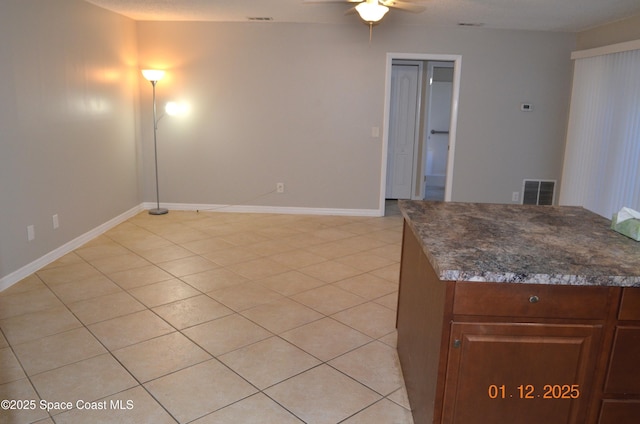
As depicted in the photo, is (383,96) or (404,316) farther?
(383,96)

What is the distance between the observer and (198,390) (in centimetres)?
230

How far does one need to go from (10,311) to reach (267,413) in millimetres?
2082

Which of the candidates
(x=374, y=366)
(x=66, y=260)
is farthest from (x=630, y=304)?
(x=66, y=260)

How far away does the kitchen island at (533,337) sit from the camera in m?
1.58

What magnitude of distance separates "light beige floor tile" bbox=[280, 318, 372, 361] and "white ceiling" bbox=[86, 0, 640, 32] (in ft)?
10.1

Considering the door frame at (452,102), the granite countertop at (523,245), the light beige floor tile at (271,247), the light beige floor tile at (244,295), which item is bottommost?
the light beige floor tile at (244,295)

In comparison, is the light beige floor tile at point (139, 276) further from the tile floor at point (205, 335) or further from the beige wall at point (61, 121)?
the beige wall at point (61, 121)

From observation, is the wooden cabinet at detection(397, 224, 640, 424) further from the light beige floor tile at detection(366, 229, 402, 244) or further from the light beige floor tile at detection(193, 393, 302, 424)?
the light beige floor tile at detection(366, 229, 402, 244)

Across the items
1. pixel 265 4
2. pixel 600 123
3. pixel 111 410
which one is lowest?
pixel 111 410

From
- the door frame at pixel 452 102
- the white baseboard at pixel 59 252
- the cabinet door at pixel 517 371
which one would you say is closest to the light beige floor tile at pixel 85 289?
the white baseboard at pixel 59 252

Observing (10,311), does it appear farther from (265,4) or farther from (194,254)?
(265,4)

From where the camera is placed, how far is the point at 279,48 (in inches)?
227

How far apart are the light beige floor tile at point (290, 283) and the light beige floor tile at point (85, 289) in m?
1.15

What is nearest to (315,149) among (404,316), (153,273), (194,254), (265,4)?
(265,4)
